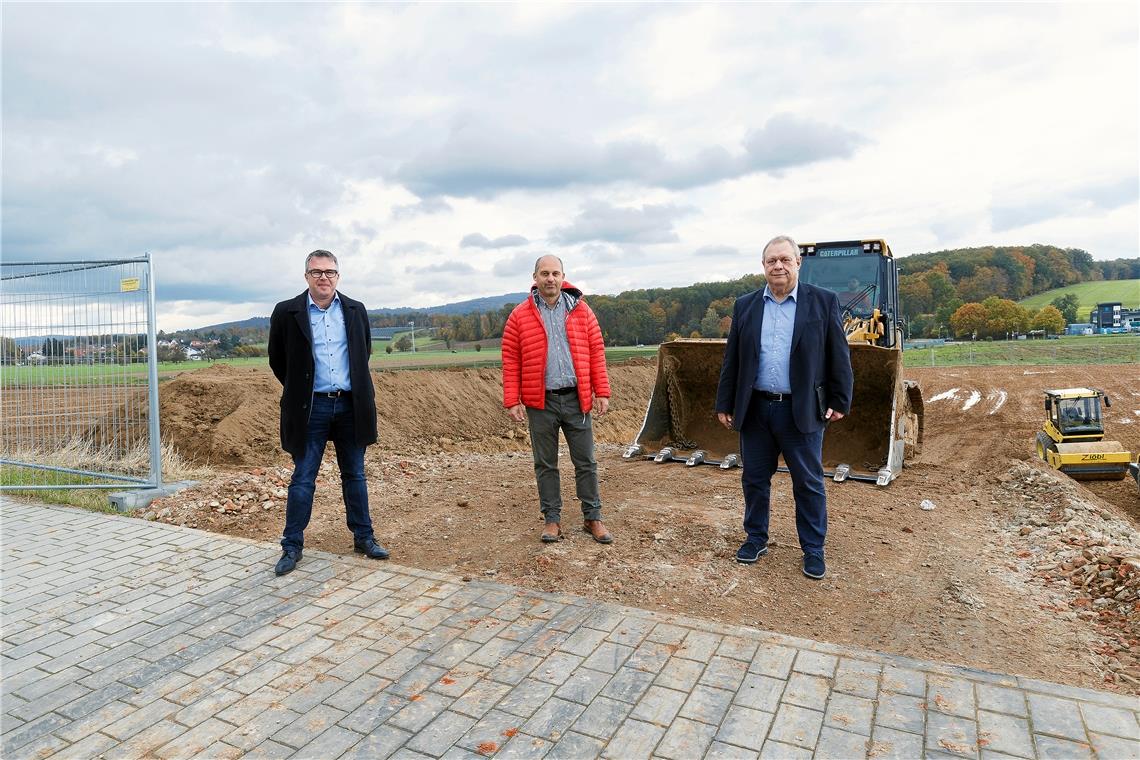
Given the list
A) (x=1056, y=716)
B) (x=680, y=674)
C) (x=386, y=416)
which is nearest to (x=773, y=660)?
(x=680, y=674)

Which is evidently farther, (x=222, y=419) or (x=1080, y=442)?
(x=222, y=419)

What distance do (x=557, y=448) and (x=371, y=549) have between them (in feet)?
4.58

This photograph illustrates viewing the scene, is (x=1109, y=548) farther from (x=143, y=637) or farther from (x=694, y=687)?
(x=143, y=637)

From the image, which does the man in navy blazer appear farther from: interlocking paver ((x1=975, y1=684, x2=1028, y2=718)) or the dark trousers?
interlocking paver ((x1=975, y1=684, x2=1028, y2=718))

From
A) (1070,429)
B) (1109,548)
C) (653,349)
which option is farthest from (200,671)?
(653,349)

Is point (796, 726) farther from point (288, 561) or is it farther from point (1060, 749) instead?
point (288, 561)

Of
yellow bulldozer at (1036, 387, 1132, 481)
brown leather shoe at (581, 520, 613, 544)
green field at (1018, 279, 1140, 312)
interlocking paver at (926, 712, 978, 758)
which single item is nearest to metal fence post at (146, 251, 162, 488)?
Answer: brown leather shoe at (581, 520, 613, 544)

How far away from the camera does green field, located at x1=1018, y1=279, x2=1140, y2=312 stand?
55.9 meters

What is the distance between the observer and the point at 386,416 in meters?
11.3

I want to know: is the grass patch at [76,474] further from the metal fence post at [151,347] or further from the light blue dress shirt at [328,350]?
the light blue dress shirt at [328,350]

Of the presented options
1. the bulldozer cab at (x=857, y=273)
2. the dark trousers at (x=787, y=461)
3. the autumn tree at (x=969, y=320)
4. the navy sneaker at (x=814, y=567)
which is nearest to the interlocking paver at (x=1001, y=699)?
the navy sneaker at (x=814, y=567)

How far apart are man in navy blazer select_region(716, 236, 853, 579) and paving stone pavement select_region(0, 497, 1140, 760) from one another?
4.07 ft

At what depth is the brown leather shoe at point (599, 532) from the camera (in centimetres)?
509

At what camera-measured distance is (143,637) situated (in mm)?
3740
